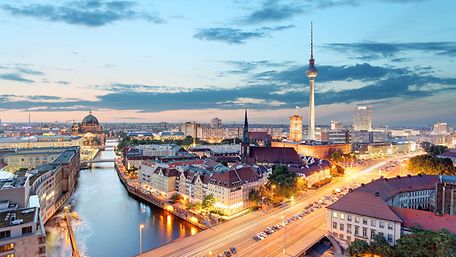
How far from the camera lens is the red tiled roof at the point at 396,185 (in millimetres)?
32625

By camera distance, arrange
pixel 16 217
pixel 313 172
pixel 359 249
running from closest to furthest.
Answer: pixel 16 217 → pixel 359 249 → pixel 313 172

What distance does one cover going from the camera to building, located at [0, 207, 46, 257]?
19141mm

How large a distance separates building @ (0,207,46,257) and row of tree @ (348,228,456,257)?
74.8ft

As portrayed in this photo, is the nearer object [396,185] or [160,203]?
[396,185]

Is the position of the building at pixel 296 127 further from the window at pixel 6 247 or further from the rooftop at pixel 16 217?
the window at pixel 6 247

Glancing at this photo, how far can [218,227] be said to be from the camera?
1211 inches

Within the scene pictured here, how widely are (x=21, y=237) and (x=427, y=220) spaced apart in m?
30.9

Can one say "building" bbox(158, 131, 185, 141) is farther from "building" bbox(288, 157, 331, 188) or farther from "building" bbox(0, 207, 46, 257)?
"building" bbox(0, 207, 46, 257)

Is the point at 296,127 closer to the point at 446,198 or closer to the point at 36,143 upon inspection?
the point at 446,198

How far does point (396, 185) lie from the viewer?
122ft

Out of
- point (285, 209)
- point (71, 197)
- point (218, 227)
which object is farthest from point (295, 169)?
point (71, 197)

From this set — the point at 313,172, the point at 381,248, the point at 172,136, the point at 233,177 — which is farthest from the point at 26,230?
the point at 172,136

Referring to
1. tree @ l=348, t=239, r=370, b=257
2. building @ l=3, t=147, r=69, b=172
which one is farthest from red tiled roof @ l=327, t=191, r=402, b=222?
building @ l=3, t=147, r=69, b=172

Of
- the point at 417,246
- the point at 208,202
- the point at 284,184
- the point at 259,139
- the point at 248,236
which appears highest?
the point at 259,139
